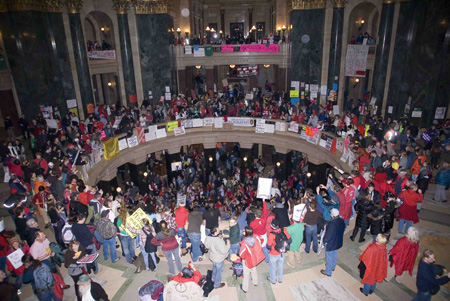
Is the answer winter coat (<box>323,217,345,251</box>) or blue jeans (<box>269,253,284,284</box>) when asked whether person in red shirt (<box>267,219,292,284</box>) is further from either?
winter coat (<box>323,217,345,251</box>)

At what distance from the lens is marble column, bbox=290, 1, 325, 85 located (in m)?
22.5

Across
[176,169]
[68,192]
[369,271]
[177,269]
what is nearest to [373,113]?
[176,169]

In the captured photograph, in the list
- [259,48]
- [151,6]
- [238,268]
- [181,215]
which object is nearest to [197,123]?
[259,48]

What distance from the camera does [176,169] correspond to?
21609 mm

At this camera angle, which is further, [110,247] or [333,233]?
[110,247]

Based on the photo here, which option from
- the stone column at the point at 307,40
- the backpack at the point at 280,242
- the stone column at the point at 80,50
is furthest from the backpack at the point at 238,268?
the stone column at the point at 307,40

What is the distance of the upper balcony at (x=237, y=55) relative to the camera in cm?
2566

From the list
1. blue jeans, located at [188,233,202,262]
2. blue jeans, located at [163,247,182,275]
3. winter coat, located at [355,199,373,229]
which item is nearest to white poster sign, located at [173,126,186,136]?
blue jeans, located at [188,233,202,262]

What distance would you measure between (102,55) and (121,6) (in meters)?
3.83

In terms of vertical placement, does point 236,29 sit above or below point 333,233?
above

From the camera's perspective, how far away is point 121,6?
22906 millimetres

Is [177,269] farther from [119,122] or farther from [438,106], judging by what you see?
[438,106]

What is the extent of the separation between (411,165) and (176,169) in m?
14.3

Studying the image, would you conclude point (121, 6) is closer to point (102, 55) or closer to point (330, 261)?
point (102, 55)
